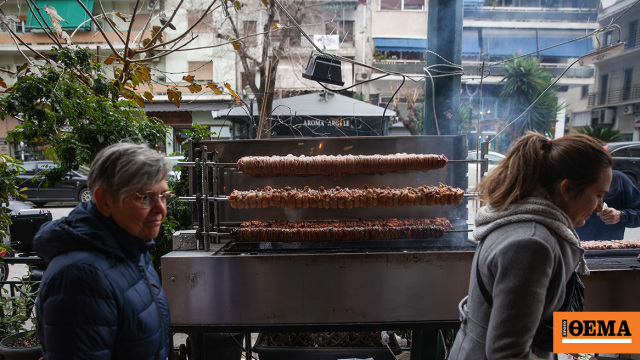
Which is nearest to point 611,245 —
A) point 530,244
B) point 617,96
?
point 530,244

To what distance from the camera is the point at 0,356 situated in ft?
11.6

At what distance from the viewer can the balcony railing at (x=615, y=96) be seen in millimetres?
21359

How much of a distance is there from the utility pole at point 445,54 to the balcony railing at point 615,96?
24.1m

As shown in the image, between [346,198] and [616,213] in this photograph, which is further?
[616,213]

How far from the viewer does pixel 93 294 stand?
1299 mm

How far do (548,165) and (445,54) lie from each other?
9.03ft

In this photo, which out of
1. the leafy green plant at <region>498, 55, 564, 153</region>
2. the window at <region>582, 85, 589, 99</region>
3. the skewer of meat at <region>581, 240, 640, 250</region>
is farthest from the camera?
the window at <region>582, 85, 589, 99</region>

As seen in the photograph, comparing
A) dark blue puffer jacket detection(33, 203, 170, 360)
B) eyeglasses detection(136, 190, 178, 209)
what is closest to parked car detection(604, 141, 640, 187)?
eyeglasses detection(136, 190, 178, 209)

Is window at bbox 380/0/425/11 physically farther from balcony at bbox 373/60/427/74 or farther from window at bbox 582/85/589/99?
window at bbox 582/85/589/99

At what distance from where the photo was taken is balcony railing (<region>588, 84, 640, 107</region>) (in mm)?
21359

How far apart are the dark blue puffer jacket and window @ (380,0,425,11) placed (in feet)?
74.7

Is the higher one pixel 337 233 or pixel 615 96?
pixel 615 96

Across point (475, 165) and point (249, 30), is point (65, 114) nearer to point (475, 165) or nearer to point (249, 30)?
point (475, 165)

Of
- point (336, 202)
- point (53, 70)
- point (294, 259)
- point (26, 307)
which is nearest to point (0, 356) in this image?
point (26, 307)
